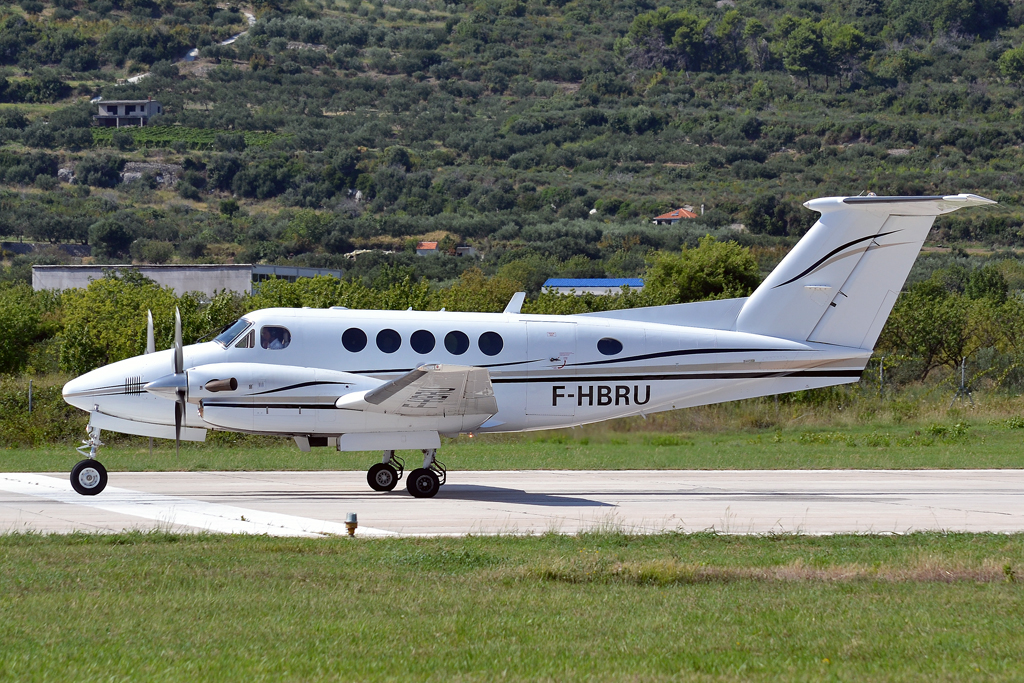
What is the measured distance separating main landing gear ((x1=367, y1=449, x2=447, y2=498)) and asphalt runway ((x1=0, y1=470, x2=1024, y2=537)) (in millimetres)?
196

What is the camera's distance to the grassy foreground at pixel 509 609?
7.43 metres

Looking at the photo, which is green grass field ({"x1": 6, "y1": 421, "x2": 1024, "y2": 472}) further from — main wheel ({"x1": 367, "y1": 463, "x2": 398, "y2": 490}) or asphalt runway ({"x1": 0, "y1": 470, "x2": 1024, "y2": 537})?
main wheel ({"x1": 367, "y1": 463, "x2": 398, "y2": 490})

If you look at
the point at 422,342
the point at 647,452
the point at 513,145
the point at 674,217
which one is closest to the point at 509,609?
the point at 422,342

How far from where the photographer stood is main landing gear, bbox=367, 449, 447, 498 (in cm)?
1770

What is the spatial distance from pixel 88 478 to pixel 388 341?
213 inches

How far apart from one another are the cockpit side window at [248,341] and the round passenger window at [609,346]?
240 inches

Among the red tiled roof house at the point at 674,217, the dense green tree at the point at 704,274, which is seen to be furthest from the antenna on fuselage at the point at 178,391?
the red tiled roof house at the point at 674,217

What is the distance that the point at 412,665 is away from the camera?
7.44 meters

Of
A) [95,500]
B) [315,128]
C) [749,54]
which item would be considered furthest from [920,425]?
[749,54]

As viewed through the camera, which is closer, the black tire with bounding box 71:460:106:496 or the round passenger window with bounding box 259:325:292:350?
the black tire with bounding box 71:460:106:496

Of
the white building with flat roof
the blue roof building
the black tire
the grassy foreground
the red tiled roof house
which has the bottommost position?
the blue roof building

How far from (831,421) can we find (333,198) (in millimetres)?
119320

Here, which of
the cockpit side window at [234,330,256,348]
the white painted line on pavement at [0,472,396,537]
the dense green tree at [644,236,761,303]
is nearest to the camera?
the white painted line on pavement at [0,472,396,537]

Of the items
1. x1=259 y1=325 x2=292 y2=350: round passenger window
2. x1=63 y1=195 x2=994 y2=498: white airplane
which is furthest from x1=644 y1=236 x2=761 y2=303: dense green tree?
x1=259 y1=325 x2=292 y2=350: round passenger window
